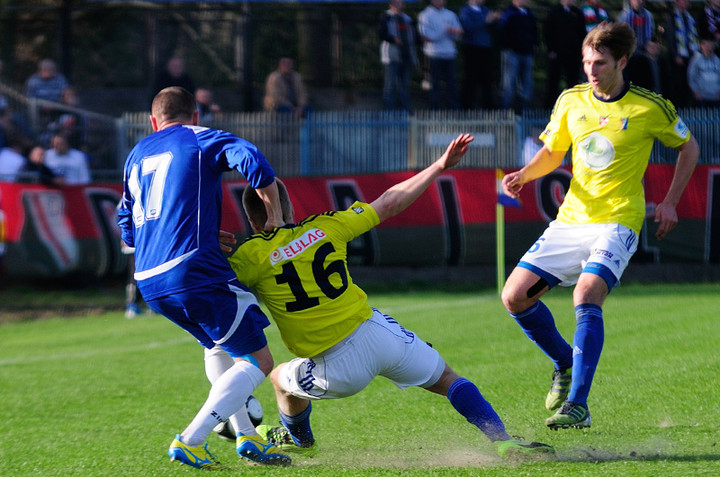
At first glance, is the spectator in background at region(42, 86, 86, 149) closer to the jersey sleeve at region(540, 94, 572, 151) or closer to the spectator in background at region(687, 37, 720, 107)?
the spectator in background at region(687, 37, 720, 107)

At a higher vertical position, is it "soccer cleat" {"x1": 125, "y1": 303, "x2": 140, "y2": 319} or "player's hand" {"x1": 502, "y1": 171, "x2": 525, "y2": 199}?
"player's hand" {"x1": 502, "y1": 171, "x2": 525, "y2": 199}

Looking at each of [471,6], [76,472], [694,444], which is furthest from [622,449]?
[471,6]

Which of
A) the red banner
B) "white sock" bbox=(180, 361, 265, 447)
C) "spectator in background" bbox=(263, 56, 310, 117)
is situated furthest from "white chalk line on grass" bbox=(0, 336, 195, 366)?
"spectator in background" bbox=(263, 56, 310, 117)

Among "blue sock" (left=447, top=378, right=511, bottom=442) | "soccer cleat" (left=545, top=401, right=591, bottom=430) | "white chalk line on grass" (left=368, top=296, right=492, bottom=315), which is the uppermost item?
"blue sock" (left=447, top=378, right=511, bottom=442)

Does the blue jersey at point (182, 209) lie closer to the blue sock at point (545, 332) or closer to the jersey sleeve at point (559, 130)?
the blue sock at point (545, 332)

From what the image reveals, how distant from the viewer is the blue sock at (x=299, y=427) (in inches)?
207

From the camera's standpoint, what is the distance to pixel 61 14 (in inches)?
776

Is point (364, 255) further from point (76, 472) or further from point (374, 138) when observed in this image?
point (76, 472)

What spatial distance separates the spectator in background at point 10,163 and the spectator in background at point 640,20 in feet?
32.7

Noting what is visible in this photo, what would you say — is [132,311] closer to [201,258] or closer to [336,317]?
[201,258]

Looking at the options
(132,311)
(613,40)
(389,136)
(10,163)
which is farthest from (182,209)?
(389,136)

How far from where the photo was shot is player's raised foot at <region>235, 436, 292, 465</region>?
495 centimetres

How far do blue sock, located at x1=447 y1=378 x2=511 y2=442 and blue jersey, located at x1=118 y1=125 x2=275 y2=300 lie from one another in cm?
130

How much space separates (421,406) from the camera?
21.4 feet
